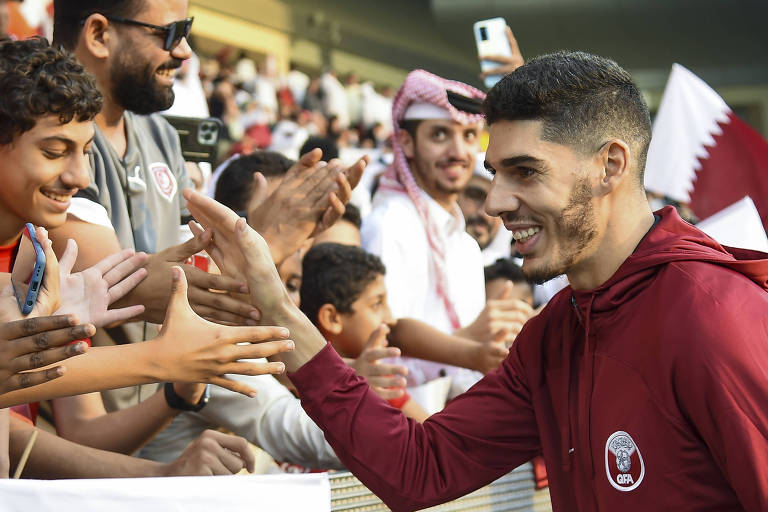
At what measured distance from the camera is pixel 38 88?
253 cm

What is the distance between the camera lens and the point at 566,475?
2234 mm

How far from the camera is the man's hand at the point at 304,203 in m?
2.91

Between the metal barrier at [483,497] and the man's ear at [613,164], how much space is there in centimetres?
104

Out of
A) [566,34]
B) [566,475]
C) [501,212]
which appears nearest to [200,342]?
[501,212]

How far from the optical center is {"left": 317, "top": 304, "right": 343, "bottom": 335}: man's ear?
3.77 metres

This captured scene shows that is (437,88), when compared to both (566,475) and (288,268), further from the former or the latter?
(566,475)

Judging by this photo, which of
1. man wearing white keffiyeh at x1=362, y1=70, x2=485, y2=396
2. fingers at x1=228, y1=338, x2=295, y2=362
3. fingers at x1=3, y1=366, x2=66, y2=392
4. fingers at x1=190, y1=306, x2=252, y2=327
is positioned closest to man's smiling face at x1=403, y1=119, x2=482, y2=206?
man wearing white keffiyeh at x1=362, y1=70, x2=485, y2=396

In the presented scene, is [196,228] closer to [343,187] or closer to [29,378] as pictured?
[343,187]

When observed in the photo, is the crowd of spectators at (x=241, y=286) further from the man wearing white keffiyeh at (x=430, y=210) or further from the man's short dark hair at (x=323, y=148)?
the man's short dark hair at (x=323, y=148)

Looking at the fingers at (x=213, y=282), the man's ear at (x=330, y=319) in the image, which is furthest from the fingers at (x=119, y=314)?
the man's ear at (x=330, y=319)

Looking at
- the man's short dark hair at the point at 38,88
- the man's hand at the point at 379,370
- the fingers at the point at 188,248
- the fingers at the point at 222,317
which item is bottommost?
the man's hand at the point at 379,370

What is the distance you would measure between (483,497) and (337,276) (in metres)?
1.05

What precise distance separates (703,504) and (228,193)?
8.51 ft

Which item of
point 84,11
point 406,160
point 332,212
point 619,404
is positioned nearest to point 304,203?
point 332,212
